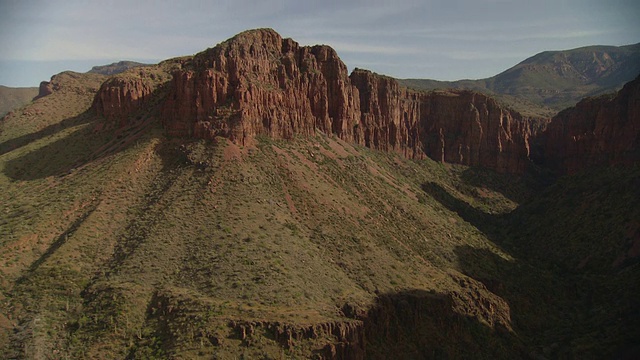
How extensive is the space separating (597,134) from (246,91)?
294ft

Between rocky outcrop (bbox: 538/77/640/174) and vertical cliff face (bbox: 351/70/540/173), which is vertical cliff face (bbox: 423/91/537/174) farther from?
rocky outcrop (bbox: 538/77/640/174)

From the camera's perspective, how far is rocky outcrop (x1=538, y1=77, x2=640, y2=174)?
117 m

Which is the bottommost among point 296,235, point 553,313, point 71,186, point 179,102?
point 553,313

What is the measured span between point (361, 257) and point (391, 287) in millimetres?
5723

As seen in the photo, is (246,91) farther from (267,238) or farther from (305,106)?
(267,238)

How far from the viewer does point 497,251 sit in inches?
3703

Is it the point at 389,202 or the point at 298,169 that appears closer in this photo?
the point at 298,169

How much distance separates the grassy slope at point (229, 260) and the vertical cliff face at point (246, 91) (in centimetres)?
273

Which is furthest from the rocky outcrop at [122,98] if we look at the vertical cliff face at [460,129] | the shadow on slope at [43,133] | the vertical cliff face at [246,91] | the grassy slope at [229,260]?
the vertical cliff face at [460,129]

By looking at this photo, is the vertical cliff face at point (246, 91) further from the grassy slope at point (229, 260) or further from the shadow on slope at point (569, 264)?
the shadow on slope at point (569, 264)

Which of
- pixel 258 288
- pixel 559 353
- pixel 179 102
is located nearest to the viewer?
pixel 258 288

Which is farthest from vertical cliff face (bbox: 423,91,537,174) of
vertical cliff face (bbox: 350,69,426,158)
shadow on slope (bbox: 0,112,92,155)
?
shadow on slope (bbox: 0,112,92,155)

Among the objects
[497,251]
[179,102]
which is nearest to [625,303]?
[497,251]

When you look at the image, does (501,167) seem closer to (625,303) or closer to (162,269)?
(625,303)
